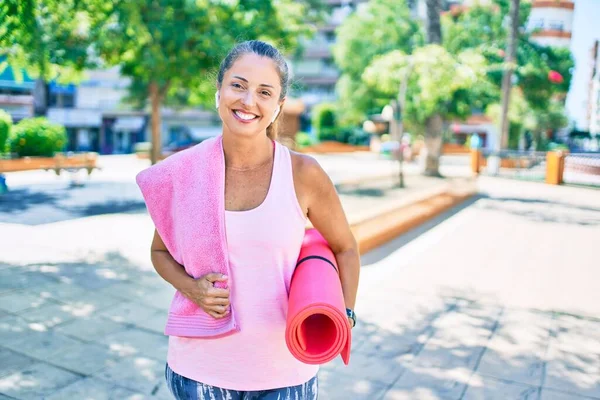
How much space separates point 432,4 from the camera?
52.1 feet

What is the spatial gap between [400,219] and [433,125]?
30.7 ft

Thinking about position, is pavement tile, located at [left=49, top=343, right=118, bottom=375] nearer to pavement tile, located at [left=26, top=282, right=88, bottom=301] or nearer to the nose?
pavement tile, located at [left=26, top=282, right=88, bottom=301]

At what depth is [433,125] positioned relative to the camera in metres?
17.8

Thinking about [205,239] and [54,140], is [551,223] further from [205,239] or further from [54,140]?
[54,140]

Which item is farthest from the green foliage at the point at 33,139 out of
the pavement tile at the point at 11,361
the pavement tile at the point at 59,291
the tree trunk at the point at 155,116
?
the pavement tile at the point at 11,361

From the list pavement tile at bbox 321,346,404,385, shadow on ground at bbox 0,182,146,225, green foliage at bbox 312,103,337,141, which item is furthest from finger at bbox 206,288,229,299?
green foliage at bbox 312,103,337,141

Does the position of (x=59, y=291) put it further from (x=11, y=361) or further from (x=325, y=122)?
(x=325, y=122)

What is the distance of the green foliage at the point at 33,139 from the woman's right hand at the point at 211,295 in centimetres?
2049

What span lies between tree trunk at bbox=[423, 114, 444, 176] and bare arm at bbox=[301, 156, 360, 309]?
16.4 meters

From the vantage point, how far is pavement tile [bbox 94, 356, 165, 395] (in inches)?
139

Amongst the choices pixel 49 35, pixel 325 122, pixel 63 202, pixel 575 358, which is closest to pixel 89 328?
pixel 575 358

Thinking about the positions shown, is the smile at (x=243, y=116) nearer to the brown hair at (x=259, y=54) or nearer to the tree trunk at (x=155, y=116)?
the brown hair at (x=259, y=54)

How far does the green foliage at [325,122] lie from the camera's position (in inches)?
1647

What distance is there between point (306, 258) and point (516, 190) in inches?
645
